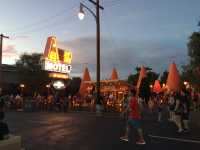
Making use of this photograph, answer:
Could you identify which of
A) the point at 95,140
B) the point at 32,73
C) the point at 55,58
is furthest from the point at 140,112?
the point at 55,58

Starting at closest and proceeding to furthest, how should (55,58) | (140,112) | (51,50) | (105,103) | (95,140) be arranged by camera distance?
(95,140) → (140,112) → (105,103) → (51,50) → (55,58)

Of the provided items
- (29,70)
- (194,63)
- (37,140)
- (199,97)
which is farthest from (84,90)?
(37,140)

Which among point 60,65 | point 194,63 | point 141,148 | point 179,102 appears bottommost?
point 141,148

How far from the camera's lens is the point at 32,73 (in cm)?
5994

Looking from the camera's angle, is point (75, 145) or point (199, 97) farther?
point (199, 97)

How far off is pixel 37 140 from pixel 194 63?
15776 mm

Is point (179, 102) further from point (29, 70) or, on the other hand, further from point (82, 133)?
point (29, 70)

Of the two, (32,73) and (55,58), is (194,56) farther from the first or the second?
(55,58)

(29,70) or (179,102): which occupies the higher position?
(29,70)

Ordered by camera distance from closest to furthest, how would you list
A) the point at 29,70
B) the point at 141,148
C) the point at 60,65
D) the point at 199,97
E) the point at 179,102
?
the point at 141,148 → the point at 179,102 → the point at 199,97 → the point at 29,70 → the point at 60,65

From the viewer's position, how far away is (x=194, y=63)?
1094 inches

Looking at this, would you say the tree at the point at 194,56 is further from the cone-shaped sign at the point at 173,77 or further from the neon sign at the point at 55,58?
the neon sign at the point at 55,58

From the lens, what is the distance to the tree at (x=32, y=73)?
195ft

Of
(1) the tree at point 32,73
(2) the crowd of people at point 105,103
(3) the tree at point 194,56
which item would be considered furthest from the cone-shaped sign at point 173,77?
(1) the tree at point 32,73
